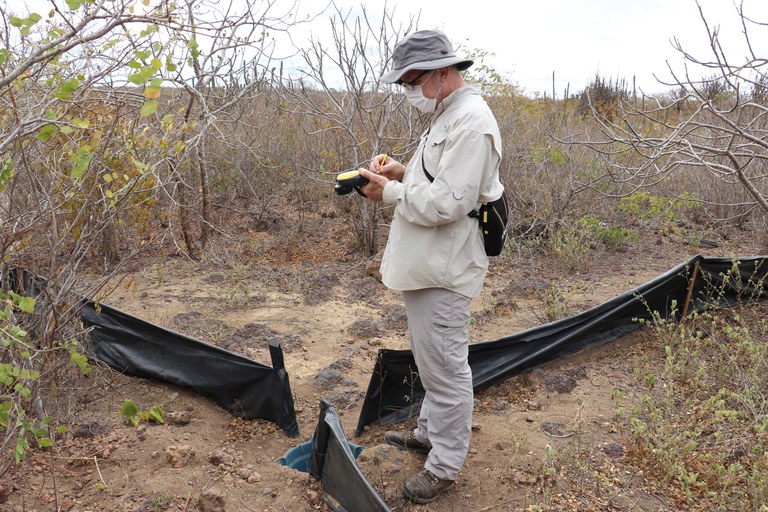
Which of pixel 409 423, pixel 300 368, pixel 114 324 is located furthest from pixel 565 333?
pixel 114 324

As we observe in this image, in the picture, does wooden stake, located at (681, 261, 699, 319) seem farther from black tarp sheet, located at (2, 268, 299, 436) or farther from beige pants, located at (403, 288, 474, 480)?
black tarp sheet, located at (2, 268, 299, 436)

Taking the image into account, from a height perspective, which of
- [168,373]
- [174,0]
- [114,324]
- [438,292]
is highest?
[174,0]

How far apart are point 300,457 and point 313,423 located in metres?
0.42

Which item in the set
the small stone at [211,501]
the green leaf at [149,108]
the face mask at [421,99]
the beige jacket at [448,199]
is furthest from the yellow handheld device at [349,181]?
the small stone at [211,501]

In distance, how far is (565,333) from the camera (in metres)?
3.90

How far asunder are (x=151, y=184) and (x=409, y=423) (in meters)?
1.76

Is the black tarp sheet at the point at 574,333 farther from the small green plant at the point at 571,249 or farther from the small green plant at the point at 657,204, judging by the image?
the small green plant at the point at 571,249

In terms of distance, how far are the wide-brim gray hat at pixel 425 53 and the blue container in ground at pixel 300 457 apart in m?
1.71

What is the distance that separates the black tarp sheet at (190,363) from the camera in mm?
3207

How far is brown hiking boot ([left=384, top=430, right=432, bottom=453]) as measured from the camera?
2.90m

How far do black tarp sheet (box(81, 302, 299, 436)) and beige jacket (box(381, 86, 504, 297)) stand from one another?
3.37ft

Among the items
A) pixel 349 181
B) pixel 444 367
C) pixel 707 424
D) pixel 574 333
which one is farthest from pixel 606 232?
pixel 349 181

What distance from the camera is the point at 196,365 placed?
354cm

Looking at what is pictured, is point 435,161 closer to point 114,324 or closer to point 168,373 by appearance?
point 168,373
